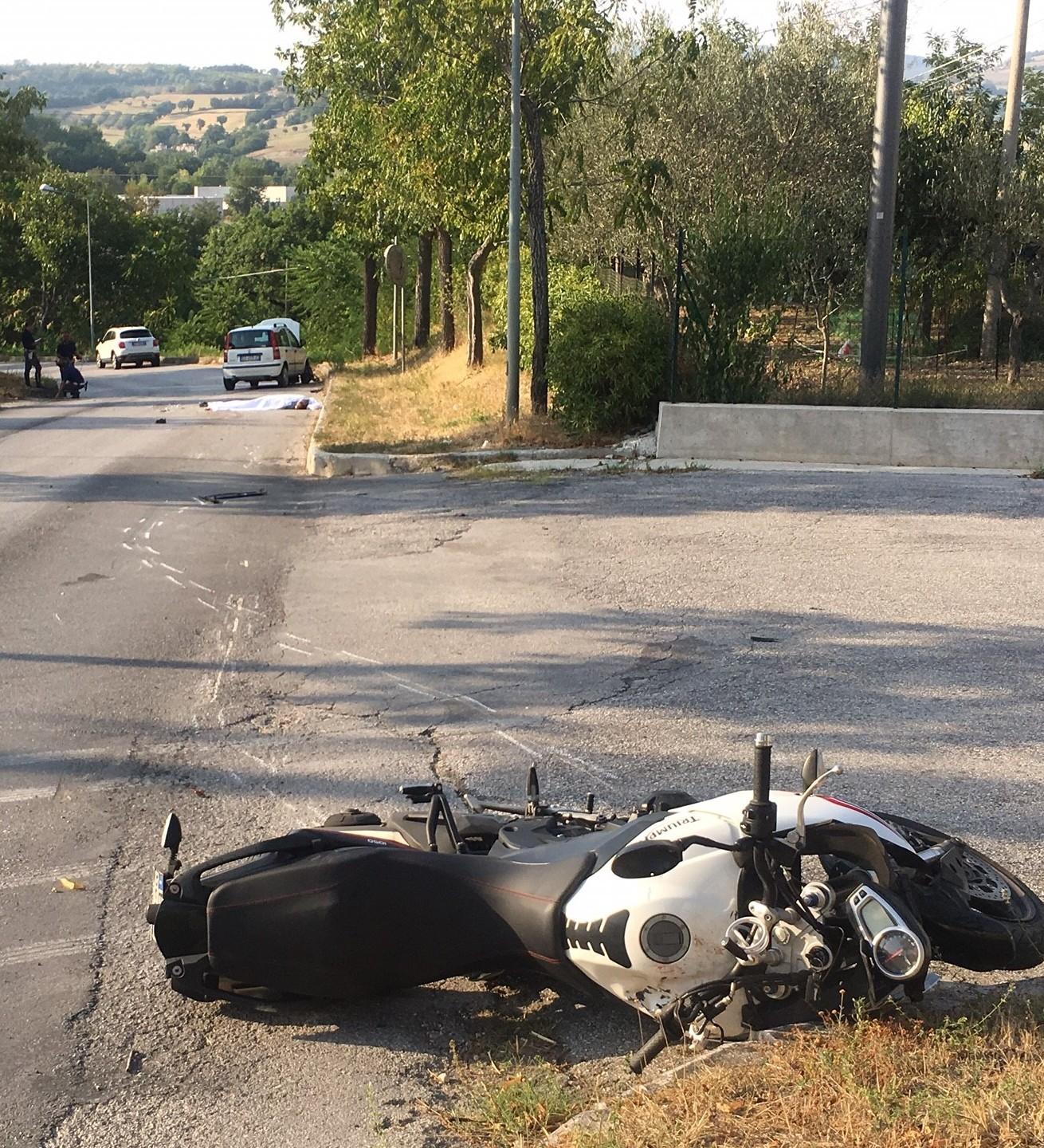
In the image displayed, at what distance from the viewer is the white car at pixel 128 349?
5316 centimetres

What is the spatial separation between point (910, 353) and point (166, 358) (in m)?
50.2

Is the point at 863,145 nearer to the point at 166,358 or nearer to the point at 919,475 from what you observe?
the point at 919,475

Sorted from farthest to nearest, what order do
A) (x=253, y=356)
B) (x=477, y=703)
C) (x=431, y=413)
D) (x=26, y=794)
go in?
1. (x=253, y=356)
2. (x=431, y=413)
3. (x=477, y=703)
4. (x=26, y=794)

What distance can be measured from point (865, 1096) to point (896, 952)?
32cm

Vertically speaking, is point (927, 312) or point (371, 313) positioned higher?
point (927, 312)

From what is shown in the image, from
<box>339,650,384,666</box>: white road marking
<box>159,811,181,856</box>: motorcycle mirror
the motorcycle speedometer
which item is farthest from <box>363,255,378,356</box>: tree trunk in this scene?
the motorcycle speedometer

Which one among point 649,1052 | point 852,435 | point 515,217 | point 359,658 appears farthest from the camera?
point 515,217

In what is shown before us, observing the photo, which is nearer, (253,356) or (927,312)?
(927,312)

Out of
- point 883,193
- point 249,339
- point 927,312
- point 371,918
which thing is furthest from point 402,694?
point 249,339

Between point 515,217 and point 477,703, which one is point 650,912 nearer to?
point 477,703

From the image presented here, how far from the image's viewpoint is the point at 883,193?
1702 centimetres

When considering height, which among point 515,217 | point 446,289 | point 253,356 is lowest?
point 253,356

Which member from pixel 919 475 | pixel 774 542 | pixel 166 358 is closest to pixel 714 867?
pixel 774 542

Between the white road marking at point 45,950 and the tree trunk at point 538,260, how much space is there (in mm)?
14539
